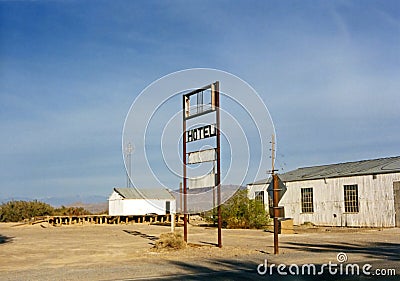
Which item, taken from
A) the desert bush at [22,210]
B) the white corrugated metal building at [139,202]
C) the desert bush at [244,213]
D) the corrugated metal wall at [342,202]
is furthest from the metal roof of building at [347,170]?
the desert bush at [22,210]

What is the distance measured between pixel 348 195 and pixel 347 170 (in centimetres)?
289

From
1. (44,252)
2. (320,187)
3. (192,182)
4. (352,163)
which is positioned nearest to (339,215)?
(320,187)

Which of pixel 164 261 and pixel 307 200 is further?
pixel 307 200

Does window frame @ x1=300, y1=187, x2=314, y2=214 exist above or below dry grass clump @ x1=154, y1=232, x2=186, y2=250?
above

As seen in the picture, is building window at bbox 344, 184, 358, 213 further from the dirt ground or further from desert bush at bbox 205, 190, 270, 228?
the dirt ground

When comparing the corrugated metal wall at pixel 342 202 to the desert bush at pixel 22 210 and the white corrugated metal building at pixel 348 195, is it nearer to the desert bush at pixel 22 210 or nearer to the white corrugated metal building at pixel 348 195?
the white corrugated metal building at pixel 348 195

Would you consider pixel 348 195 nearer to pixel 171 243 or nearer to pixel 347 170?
pixel 347 170

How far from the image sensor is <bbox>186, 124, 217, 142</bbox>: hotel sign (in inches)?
799

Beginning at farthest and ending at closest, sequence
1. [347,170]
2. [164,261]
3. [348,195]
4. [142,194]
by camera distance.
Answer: [142,194] → [347,170] → [348,195] → [164,261]

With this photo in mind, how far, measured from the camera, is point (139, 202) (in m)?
57.1

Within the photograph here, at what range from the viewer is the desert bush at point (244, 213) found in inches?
1496

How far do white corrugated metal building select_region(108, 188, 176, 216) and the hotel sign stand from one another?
3471cm

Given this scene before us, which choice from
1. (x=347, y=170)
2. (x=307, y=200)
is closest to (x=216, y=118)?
(x=347, y=170)

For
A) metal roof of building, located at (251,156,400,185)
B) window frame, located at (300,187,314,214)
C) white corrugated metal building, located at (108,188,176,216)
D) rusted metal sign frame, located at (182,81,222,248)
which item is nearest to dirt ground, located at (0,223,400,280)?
rusted metal sign frame, located at (182,81,222,248)
